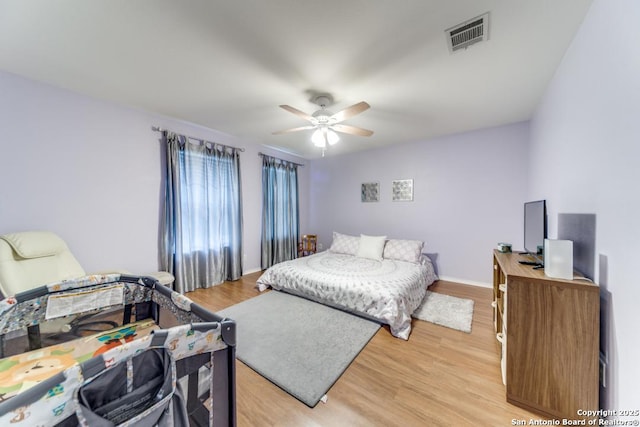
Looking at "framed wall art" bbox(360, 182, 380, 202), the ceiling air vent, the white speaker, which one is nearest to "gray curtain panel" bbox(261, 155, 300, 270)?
"framed wall art" bbox(360, 182, 380, 202)

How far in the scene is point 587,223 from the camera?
1397 mm

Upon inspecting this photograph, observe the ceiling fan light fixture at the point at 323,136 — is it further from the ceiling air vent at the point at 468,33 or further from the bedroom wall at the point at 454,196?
the bedroom wall at the point at 454,196

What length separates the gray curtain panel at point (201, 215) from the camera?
121 inches

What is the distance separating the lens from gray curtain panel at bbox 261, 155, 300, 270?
4430mm

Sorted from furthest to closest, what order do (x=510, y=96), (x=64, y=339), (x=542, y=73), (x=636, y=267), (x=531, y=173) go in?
(x=531, y=173)
(x=510, y=96)
(x=542, y=73)
(x=64, y=339)
(x=636, y=267)

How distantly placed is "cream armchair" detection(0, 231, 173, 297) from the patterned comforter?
6.67 ft

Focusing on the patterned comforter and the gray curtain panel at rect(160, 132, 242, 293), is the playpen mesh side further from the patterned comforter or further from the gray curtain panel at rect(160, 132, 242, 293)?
the gray curtain panel at rect(160, 132, 242, 293)

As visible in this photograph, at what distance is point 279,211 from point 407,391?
3.74 meters

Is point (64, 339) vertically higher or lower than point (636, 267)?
lower

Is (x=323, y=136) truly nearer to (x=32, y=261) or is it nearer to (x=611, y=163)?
(x=611, y=163)

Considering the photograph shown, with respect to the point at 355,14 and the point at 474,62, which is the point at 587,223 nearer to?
the point at 474,62

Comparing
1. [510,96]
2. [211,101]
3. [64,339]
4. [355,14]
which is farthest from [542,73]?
[64,339]

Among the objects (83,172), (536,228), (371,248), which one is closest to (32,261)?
(83,172)

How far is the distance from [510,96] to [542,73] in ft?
1.41
